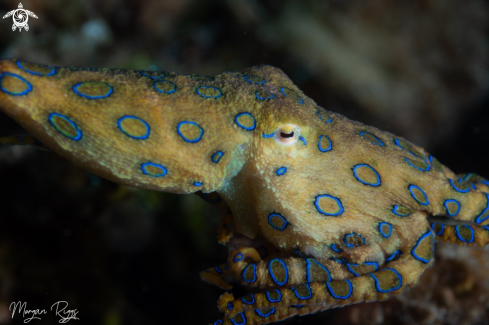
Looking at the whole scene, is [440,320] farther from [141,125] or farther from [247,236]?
[141,125]

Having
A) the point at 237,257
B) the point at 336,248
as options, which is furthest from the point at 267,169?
the point at 336,248

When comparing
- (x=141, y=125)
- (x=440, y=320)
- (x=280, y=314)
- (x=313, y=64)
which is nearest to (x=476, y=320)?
(x=440, y=320)

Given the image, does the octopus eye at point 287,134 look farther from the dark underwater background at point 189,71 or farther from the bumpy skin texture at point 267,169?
the dark underwater background at point 189,71

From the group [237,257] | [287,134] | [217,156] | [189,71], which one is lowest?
[237,257]

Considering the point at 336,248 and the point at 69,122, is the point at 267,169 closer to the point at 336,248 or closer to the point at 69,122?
the point at 336,248

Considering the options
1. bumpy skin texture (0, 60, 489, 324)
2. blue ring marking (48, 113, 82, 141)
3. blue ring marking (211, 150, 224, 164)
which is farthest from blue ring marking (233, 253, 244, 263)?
blue ring marking (48, 113, 82, 141)

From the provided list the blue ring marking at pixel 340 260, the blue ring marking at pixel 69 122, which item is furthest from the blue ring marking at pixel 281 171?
the blue ring marking at pixel 69 122

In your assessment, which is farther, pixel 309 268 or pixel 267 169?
pixel 309 268
